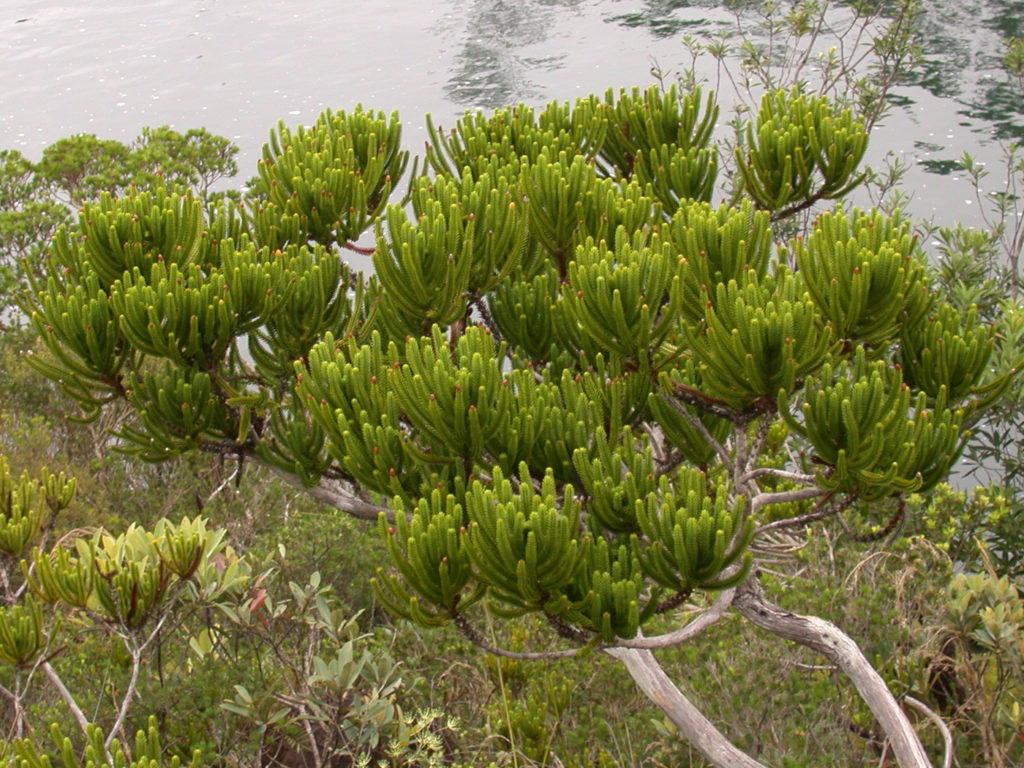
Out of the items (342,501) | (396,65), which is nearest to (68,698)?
(342,501)

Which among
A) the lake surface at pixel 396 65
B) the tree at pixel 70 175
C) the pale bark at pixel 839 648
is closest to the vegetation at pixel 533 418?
the pale bark at pixel 839 648

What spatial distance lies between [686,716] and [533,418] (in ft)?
6.84

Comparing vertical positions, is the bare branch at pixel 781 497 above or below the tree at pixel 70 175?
above

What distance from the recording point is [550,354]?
3742mm

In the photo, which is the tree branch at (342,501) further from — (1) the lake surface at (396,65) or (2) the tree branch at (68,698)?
(1) the lake surface at (396,65)

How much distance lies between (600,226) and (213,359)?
51.9 inches

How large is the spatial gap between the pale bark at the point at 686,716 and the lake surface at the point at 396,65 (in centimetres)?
1598

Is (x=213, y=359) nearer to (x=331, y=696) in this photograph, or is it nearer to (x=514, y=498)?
(x=514, y=498)

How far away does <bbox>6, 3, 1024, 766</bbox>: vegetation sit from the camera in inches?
118

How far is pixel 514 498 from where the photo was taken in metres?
2.75

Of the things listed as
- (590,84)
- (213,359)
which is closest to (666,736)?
(213,359)

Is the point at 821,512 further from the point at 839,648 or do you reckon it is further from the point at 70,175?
the point at 70,175

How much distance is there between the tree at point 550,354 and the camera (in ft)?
9.65

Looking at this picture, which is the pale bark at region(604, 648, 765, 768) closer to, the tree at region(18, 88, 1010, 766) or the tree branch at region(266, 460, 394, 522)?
the tree at region(18, 88, 1010, 766)
